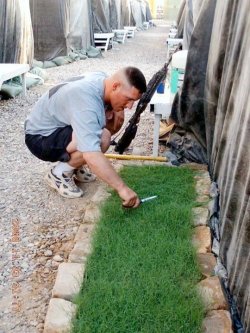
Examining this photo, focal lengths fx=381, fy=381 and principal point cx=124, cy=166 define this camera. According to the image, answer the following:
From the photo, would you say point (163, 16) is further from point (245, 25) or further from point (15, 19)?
point (245, 25)

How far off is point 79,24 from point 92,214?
9.28 metres

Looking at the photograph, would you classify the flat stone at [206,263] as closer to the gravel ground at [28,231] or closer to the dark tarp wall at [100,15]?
the gravel ground at [28,231]

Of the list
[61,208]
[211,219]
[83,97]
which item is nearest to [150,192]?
[211,219]

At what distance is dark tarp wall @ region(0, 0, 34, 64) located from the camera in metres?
7.00

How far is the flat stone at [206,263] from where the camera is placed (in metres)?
2.01

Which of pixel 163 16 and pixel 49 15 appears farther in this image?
pixel 163 16

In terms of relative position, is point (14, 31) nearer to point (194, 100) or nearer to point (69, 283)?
point (194, 100)

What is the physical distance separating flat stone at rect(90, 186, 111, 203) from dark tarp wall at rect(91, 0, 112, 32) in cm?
1096

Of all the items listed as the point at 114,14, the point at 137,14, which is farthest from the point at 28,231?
the point at 137,14

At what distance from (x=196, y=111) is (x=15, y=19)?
17.1 feet

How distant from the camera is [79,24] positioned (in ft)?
35.0

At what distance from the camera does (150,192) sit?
2.77 metres

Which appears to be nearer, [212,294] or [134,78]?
[212,294]

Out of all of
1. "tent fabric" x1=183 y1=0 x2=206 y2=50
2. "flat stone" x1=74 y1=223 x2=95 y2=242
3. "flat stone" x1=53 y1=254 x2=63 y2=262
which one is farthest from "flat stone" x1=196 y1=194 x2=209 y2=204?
"tent fabric" x1=183 y1=0 x2=206 y2=50
